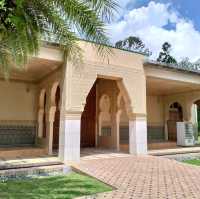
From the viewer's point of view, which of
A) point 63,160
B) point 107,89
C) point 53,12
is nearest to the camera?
point 53,12

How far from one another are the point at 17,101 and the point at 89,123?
443 centimetres

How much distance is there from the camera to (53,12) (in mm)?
5969

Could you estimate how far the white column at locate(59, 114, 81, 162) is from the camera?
930 centimetres

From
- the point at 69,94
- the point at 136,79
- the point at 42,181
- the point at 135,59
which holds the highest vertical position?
the point at 135,59

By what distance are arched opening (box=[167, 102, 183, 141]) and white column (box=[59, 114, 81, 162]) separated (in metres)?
11.4

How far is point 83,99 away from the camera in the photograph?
992cm

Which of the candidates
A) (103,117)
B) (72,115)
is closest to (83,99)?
(72,115)

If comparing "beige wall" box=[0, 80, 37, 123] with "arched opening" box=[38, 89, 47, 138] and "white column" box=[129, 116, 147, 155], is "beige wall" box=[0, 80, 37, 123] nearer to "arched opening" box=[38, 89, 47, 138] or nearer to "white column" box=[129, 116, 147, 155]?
"arched opening" box=[38, 89, 47, 138]

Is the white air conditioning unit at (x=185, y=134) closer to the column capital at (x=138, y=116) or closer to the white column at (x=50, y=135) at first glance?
the column capital at (x=138, y=116)

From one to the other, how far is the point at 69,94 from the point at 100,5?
4928 mm

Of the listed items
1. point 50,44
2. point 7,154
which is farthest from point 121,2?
point 7,154

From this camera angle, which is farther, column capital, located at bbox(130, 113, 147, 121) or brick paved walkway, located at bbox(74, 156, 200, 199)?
column capital, located at bbox(130, 113, 147, 121)

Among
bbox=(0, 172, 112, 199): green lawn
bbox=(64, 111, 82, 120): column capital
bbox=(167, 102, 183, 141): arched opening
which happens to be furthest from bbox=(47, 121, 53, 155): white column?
bbox=(167, 102, 183, 141): arched opening

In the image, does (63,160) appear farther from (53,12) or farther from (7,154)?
(53,12)
